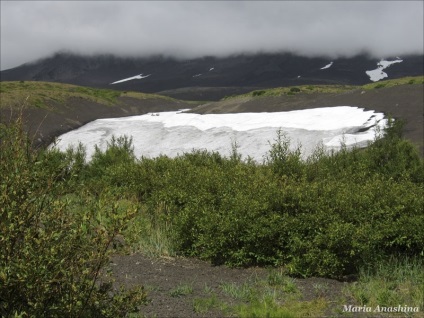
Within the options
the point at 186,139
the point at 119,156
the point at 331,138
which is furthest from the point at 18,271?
the point at 186,139

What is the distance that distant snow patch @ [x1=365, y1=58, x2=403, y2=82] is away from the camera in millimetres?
134875

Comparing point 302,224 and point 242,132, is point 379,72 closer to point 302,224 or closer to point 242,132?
point 242,132

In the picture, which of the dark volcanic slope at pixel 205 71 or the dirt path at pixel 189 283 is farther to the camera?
the dark volcanic slope at pixel 205 71

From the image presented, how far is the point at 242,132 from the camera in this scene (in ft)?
92.5

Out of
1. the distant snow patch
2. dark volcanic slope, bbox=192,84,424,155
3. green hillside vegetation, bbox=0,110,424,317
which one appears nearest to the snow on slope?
dark volcanic slope, bbox=192,84,424,155

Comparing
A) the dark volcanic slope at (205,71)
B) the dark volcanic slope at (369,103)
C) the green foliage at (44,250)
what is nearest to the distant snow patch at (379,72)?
the dark volcanic slope at (205,71)

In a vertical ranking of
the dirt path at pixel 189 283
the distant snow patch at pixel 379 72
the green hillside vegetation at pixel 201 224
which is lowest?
the dirt path at pixel 189 283

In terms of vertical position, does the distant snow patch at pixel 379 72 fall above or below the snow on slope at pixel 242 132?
above

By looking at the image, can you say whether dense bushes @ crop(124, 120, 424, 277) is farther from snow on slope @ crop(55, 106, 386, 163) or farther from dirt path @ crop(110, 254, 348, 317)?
snow on slope @ crop(55, 106, 386, 163)

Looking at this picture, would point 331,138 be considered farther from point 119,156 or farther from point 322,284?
point 322,284

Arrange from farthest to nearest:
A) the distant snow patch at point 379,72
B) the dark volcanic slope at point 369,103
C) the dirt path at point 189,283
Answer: the distant snow patch at point 379,72 → the dark volcanic slope at point 369,103 → the dirt path at point 189,283

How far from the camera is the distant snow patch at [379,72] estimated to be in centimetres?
13488

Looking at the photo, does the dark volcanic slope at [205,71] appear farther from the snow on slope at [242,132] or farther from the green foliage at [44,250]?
the green foliage at [44,250]

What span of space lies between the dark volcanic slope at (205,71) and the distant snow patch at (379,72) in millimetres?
2010
